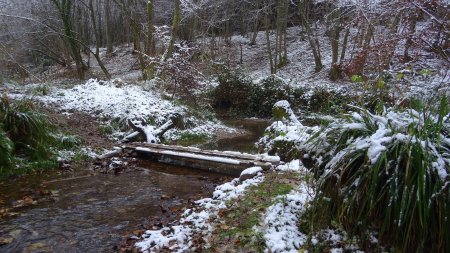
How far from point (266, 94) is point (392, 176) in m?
15.5

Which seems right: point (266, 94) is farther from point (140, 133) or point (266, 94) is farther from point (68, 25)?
point (68, 25)

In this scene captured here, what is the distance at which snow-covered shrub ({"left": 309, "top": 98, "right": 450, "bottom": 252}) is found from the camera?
8.99 feet

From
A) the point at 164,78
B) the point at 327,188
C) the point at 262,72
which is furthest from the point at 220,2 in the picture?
the point at 327,188

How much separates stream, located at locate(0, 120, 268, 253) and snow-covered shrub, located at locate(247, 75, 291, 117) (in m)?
11.0

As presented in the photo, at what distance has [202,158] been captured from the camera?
24.7ft

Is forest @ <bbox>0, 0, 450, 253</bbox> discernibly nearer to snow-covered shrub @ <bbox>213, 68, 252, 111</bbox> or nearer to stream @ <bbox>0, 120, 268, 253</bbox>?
stream @ <bbox>0, 120, 268, 253</bbox>

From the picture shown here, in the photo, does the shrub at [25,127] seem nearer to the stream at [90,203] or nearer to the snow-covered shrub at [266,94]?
the stream at [90,203]

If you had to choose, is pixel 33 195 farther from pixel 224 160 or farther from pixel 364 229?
pixel 364 229

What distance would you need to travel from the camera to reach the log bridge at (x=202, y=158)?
267 inches

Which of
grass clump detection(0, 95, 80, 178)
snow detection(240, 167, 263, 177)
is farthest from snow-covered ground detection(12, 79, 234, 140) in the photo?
snow detection(240, 167, 263, 177)

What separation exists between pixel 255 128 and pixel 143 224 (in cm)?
1088

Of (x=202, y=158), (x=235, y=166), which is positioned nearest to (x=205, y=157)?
(x=202, y=158)

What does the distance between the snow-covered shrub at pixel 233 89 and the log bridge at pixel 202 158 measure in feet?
32.3

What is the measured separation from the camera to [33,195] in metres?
5.76
